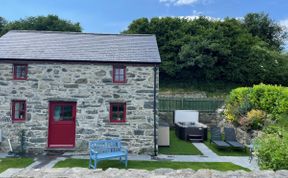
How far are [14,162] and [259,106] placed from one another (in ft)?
41.7

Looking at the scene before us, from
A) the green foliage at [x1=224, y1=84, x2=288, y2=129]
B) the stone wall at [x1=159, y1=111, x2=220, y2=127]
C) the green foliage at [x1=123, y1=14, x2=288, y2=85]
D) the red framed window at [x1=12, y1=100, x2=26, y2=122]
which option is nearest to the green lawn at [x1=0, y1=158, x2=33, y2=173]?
the red framed window at [x1=12, y1=100, x2=26, y2=122]

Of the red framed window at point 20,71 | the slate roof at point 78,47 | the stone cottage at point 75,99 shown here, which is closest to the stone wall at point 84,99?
the stone cottage at point 75,99

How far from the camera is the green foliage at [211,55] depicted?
2748cm

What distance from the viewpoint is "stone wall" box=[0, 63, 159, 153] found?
39.3ft

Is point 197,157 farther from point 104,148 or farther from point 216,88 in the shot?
point 216,88

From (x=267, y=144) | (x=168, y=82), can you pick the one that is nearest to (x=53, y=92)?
(x=267, y=144)

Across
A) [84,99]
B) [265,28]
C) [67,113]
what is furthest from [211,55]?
[67,113]

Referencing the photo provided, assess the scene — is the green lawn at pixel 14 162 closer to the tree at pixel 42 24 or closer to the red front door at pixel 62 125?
the red front door at pixel 62 125

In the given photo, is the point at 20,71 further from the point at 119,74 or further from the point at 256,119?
the point at 256,119

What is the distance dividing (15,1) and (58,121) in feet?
19.3

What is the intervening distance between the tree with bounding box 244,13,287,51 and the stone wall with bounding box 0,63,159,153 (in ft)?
107

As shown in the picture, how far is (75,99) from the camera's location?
12.1 m

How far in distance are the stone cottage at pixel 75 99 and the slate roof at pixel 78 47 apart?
0.30ft

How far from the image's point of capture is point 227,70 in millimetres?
28438
